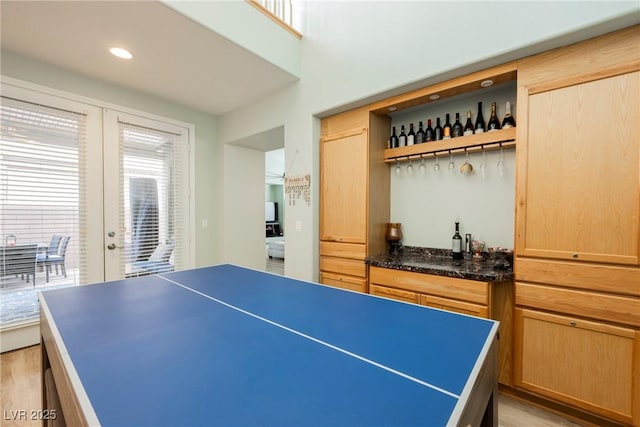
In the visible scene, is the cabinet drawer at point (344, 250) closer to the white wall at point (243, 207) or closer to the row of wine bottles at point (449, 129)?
the row of wine bottles at point (449, 129)

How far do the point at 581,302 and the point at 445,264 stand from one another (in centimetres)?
83

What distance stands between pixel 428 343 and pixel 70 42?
11.2 ft

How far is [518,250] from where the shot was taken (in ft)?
6.24

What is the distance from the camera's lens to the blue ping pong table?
66 cm

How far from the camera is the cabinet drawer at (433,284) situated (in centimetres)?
194

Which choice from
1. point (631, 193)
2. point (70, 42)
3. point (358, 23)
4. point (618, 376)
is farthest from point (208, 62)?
point (618, 376)

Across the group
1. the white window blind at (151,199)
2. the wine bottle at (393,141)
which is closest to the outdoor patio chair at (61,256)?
the white window blind at (151,199)

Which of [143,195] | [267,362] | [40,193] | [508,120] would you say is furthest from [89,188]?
[508,120]

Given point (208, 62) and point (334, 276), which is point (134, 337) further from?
point (208, 62)

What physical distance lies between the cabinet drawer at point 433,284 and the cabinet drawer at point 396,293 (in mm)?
37

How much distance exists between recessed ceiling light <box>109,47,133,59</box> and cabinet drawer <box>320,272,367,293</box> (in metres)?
2.82

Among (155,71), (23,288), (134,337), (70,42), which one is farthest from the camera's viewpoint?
(155,71)

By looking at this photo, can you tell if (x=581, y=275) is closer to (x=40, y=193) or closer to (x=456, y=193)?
(x=456, y=193)

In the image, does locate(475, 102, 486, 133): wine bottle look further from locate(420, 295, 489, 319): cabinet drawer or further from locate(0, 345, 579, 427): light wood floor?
locate(0, 345, 579, 427): light wood floor
